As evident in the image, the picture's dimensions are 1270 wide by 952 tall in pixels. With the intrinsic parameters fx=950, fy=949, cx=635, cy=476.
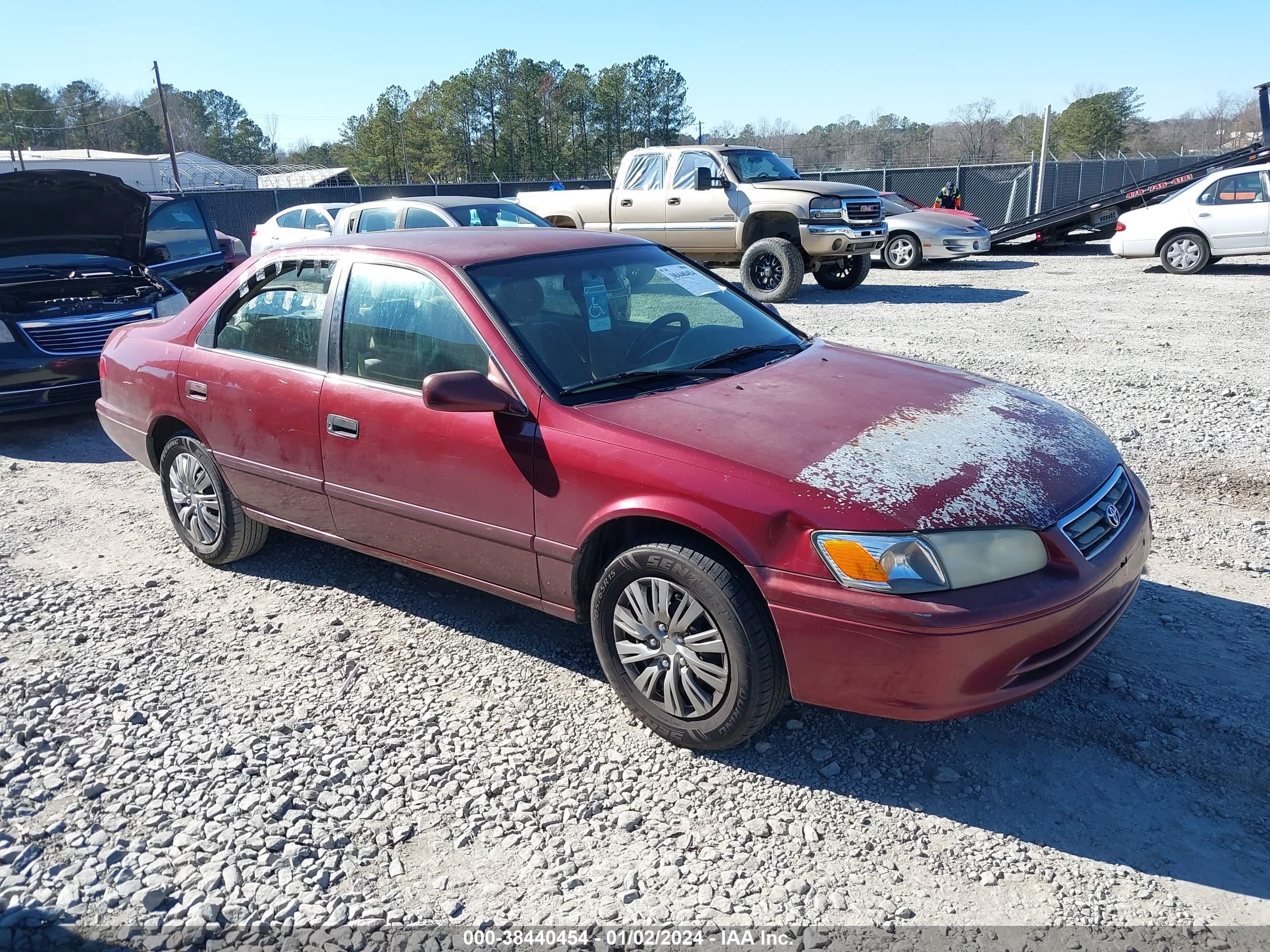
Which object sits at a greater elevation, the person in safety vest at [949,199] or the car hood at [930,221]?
the person in safety vest at [949,199]

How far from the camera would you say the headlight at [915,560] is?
9.01ft

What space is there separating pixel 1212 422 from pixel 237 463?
247 inches

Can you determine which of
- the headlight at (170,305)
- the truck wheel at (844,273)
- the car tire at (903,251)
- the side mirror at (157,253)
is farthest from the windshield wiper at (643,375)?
the car tire at (903,251)

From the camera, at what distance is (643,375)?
3.64 m

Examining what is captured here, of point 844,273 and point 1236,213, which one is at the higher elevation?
point 1236,213

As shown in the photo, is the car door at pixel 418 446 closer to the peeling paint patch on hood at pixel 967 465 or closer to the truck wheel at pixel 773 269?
the peeling paint patch on hood at pixel 967 465

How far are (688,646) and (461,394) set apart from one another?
1.16 m

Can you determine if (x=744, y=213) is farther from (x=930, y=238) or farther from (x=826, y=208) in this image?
(x=930, y=238)

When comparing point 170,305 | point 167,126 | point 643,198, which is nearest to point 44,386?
point 170,305

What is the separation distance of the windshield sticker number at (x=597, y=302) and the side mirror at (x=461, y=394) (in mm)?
666

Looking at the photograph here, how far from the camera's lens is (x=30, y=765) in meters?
3.28

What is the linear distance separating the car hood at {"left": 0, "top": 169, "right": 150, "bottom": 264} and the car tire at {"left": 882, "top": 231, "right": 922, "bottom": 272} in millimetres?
13227

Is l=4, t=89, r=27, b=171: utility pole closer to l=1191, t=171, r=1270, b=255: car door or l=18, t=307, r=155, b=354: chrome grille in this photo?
l=18, t=307, r=155, b=354: chrome grille

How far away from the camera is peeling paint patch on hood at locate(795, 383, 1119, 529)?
9.34ft
